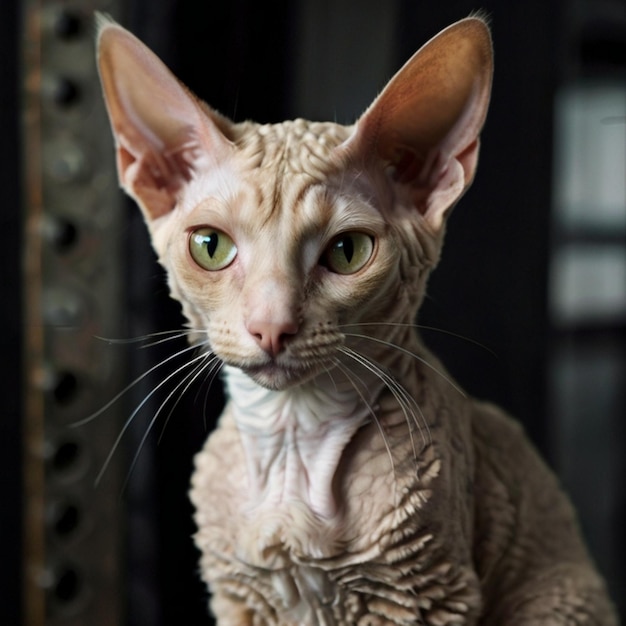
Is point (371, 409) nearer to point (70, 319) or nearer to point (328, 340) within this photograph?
point (328, 340)

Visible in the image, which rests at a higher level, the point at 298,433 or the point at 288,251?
the point at 288,251

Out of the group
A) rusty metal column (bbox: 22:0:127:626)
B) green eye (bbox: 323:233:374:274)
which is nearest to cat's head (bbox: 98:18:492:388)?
green eye (bbox: 323:233:374:274)

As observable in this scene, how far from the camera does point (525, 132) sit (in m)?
0.76

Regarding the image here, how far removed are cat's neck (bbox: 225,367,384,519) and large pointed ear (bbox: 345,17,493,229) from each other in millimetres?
111

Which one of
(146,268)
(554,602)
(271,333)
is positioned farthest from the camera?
(146,268)

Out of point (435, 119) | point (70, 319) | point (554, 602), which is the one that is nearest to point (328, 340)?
point (435, 119)

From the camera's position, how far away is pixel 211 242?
1.55 ft

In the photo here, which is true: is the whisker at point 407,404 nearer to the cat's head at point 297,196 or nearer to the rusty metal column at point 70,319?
the cat's head at point 297,196

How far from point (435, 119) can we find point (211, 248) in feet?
0.45

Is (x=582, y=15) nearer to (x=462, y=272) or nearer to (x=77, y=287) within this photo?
(x=462, y=272)

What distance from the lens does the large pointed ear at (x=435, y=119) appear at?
17.8 inches

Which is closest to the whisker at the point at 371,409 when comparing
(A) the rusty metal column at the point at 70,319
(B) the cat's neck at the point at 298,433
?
(B) the cat's neck at the point at 298,433

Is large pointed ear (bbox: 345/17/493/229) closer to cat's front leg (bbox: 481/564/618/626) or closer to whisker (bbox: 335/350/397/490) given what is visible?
whisker (bbox: 335/350/397/490)

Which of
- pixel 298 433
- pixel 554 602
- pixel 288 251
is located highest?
pixel 288 251
